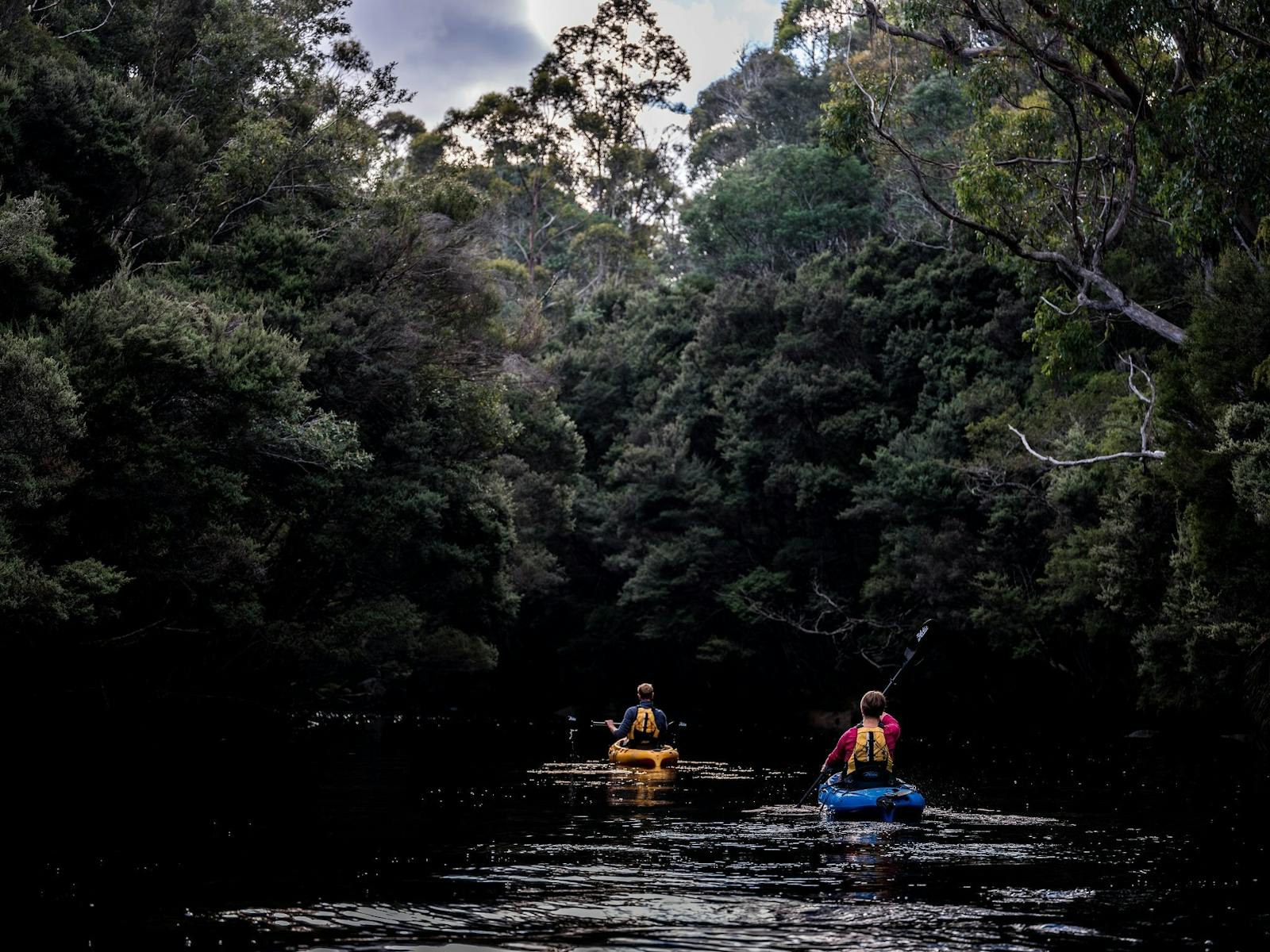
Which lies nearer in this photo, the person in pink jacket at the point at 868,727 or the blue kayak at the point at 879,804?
the blue kayak at the point at 879,804

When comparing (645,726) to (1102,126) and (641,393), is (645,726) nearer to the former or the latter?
(1102,126)

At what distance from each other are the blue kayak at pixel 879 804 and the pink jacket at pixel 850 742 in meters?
0.59

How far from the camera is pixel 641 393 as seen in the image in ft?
217

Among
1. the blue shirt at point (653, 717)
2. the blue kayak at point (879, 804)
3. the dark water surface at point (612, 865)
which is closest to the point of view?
the dark water surface at point (612, 865)

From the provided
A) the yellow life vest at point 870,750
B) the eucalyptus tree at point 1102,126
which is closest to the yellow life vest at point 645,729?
the yellow life vest at point 870,750

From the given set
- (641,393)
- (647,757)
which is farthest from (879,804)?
(641,393)

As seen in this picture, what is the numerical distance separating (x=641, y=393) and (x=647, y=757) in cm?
4218

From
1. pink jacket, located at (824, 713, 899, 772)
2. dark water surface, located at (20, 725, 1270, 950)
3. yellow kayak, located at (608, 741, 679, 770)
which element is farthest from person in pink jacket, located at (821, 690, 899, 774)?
yellow kayak, located at (608, 741, 679, 770)

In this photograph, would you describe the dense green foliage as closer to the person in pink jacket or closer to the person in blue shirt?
the person in blue shirt

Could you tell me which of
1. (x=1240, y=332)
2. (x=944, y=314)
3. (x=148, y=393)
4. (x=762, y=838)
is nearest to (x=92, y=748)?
(x=148, y=393)

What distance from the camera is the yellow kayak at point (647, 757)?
24734 millimetres

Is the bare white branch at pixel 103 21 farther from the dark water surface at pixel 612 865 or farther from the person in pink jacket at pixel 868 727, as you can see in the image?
the person in pink jacket at pixel 868 727

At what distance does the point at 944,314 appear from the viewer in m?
52.5

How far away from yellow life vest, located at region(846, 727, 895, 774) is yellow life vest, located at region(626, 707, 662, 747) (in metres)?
9.10
